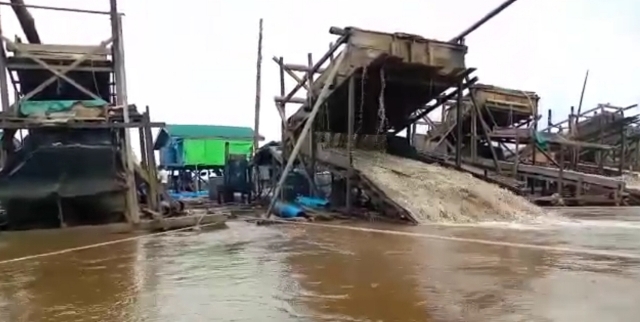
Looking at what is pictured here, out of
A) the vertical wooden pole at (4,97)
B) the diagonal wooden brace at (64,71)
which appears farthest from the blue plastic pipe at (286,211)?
the vertical wooden pole at (4,97)

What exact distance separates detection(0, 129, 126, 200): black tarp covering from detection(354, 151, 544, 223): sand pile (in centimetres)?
523

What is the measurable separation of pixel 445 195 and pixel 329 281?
6.66 metres

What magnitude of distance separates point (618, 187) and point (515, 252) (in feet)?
40.6

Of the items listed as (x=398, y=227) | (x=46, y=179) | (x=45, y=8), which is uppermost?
(x=45, y=8)

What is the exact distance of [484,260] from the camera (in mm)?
6523

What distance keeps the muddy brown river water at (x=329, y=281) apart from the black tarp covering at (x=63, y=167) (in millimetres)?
3018

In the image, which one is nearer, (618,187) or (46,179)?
(46,179)

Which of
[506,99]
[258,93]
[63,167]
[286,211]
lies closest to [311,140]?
[286,211]

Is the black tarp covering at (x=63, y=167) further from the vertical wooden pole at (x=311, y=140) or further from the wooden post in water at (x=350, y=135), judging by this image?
the vertical wooden pole at (x=311, y=140)

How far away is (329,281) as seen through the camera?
5469mm

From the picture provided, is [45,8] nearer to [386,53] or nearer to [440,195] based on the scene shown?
[386,53]

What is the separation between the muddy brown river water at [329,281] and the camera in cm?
425

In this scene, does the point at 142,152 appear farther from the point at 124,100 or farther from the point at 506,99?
the point at 506,99

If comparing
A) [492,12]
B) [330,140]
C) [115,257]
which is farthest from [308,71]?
[115,257]
